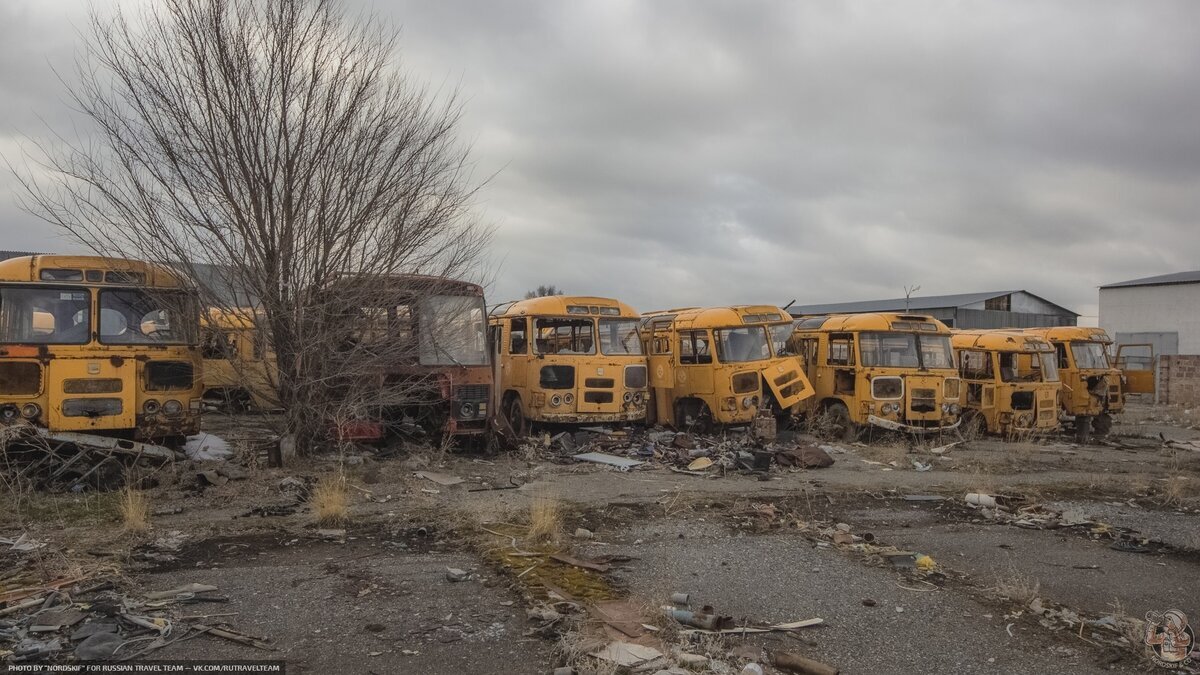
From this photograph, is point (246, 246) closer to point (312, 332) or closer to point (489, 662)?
point (312, 332)

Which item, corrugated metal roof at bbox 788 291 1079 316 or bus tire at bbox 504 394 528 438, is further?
corrugated metal roof at bbox 788 291 1079 316

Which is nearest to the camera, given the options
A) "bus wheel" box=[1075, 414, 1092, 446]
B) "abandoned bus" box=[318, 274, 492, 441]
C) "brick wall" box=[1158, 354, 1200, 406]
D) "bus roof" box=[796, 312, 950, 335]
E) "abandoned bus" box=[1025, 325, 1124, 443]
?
"abandoned bus" box=[318, 274, 492, 441]

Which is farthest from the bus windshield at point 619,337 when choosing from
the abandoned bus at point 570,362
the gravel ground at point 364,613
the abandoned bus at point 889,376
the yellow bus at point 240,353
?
the gravel ground at point 364,613

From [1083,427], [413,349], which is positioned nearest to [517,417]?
[413,349]

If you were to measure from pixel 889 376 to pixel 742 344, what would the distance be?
2862 millimetres

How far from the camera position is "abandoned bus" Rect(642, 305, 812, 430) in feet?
49.0

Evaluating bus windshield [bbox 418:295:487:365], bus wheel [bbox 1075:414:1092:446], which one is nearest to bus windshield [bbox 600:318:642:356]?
bus windshield [bbox 418:295:487:365]

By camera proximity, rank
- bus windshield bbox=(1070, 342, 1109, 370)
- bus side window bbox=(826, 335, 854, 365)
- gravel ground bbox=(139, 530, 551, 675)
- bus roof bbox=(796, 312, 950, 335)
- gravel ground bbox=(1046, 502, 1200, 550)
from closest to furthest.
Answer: gravel ground bbox=(139, 530, 551, 675)
gravel ground bbox=(1046, 502, 1200, 550)
bus roof bbox=(796, 312, 950, 335)
bus side window bbox=(826, 335, 854, 365)
bus windshield bbox=(1070, 342, 1109, 370)

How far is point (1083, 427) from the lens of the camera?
18688 millimetres

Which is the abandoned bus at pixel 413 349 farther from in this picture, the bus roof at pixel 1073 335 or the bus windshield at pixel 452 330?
the bus roof at pixel 1073 335

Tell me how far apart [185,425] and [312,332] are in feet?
6.53

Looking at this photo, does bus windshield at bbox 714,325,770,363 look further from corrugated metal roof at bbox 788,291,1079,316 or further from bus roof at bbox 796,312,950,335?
corrugated metal roof at bbox 788,291,1079,316

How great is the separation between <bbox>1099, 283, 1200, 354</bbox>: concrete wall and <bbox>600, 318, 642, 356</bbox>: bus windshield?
37.7m

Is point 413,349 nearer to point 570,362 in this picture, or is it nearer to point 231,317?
point 231,317
